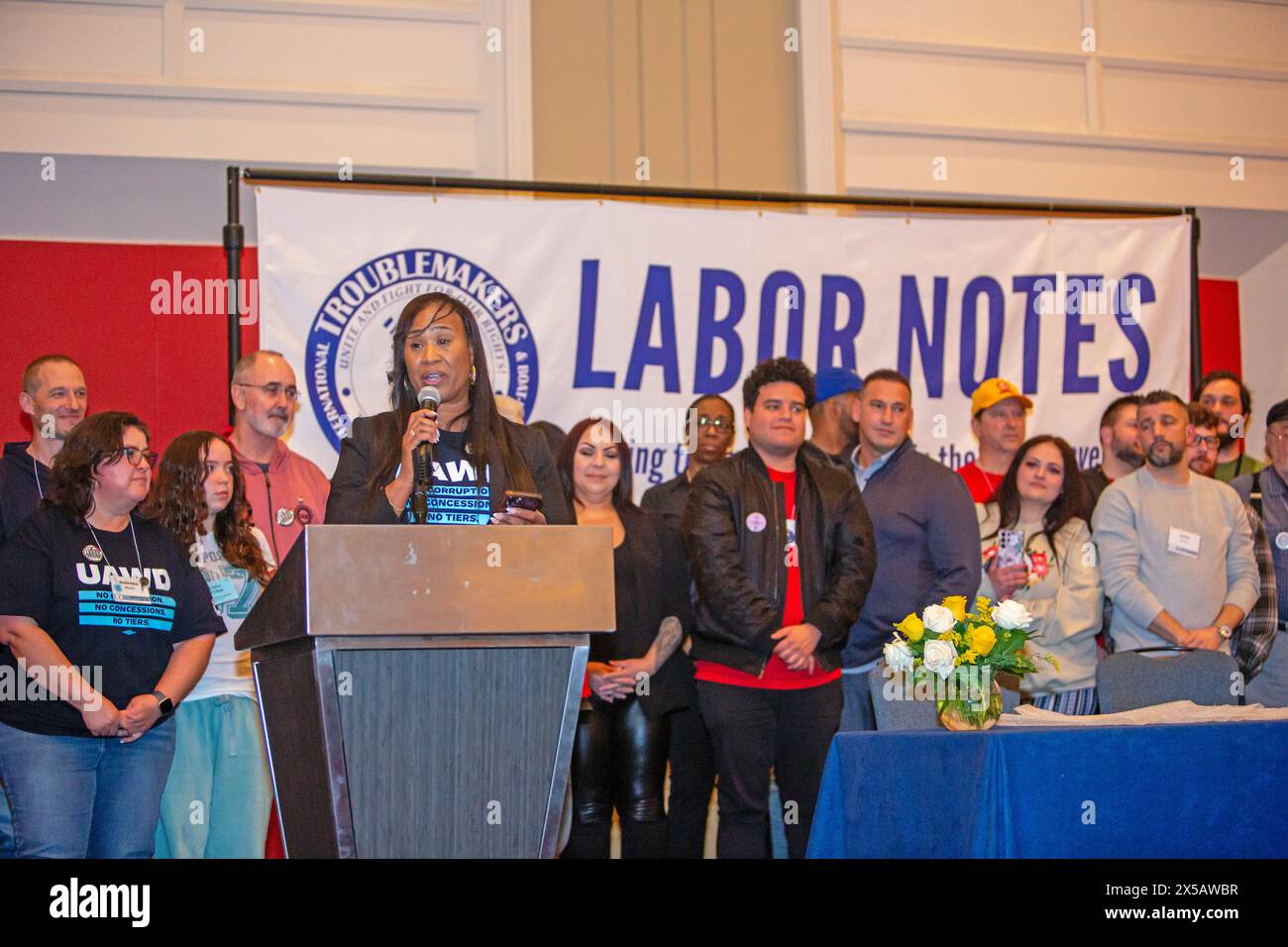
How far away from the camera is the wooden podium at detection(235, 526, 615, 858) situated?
2.24 m

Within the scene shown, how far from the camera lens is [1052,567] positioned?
495 cm

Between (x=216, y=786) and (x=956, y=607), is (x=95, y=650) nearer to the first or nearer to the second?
(x=216, y=786)

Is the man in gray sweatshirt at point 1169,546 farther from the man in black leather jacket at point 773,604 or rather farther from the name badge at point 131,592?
the name badge at point 131,592

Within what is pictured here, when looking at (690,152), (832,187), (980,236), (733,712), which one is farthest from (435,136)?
(733,712)

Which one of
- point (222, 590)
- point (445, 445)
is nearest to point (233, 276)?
point (222, 590)

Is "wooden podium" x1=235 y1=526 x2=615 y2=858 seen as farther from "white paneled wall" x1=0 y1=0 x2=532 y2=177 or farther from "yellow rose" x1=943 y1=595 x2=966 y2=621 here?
"white paneled wall" x1=0 y1=0 x2=532 y2=177

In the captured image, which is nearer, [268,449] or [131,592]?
[131,592]

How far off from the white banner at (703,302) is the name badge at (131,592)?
5.20 feet

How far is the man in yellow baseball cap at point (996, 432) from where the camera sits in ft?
18.0

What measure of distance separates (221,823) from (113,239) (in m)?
3.11

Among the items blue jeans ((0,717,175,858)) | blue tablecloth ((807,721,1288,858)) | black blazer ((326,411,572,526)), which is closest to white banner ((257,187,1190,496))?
blue jeans ((0,717,175,858))

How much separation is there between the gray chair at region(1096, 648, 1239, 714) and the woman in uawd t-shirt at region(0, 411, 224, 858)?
2.59 meters

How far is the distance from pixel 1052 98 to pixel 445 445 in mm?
4981
